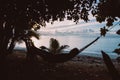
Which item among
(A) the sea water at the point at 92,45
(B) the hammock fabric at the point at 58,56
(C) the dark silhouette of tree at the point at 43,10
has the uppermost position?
(A) the sea water at the point at 92,45

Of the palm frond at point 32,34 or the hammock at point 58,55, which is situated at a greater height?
the palm frond at point 32,34

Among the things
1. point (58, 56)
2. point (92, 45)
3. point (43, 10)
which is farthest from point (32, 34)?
point (92, 45)

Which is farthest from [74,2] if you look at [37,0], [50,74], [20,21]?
[50,74]

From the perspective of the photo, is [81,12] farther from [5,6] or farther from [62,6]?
[5,6]

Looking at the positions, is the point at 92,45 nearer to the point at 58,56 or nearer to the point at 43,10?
the point at 43,10

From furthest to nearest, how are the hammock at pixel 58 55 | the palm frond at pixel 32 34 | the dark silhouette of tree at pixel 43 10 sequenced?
the palm frond at pixel 32 34 → the dark silhouette of tree at pixel 43 10 → the hammock at pixel 58 55

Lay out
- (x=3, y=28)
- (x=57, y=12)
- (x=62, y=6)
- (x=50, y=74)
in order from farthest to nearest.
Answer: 1. (x=3, y=28)
2. (x=50, y=74)
3. (x=57, y=12)
4. (x=62, y=6)

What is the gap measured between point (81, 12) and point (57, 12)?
1.09m

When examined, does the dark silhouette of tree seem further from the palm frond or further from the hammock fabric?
the palm frond

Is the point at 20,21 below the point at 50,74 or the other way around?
the other way around

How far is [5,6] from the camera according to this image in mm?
10055

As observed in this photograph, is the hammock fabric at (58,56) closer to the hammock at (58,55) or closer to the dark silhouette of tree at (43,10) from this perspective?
the hammock at (58,55)

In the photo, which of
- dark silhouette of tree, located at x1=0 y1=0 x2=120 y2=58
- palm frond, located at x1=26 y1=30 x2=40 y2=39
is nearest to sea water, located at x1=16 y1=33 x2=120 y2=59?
dark silhouette of tree, located at x1=0 y1=0 x2=120 y2=58

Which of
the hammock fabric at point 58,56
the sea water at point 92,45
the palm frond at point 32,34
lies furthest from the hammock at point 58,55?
the palm frond at point 32,34
